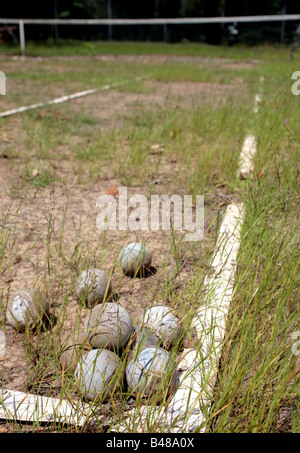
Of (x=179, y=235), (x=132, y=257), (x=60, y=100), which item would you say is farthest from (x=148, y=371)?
(x=60, y=100)

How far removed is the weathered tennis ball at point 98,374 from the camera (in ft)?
5.18

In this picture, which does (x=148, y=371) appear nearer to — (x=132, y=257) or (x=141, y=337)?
(x=141, y=337)

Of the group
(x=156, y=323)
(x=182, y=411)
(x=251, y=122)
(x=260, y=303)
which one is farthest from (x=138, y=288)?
(x=251, y=122)

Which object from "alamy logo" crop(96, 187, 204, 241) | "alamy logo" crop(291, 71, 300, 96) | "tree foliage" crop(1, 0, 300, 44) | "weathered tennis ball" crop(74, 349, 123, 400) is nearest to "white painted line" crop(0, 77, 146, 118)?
"alamy logo" crop(96, 187, 204, 241)

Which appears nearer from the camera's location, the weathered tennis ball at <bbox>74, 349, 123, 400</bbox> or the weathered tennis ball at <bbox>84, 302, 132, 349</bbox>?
the weathered tennis ball at <bbox>74, 349, 123, 400</bbox>

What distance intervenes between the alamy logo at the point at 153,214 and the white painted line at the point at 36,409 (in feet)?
4.39

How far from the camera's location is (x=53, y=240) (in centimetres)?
278

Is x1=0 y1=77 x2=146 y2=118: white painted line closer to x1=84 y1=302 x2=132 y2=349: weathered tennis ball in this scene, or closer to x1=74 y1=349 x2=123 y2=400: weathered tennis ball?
x1=84 y1=302 x2=132 y2=349: weathered tennis ball

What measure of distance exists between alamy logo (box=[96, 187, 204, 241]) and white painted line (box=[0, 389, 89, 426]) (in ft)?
4.39

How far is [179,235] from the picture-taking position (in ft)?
9.44

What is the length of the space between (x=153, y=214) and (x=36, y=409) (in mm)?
1896

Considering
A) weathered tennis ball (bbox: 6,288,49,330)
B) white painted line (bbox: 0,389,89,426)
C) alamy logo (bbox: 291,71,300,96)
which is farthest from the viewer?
alamy logo (bbox: 291,71,300,96)

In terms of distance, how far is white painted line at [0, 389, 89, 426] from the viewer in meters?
1.48

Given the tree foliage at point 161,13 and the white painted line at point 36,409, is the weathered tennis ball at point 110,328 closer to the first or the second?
the white painted line at point 36,409
